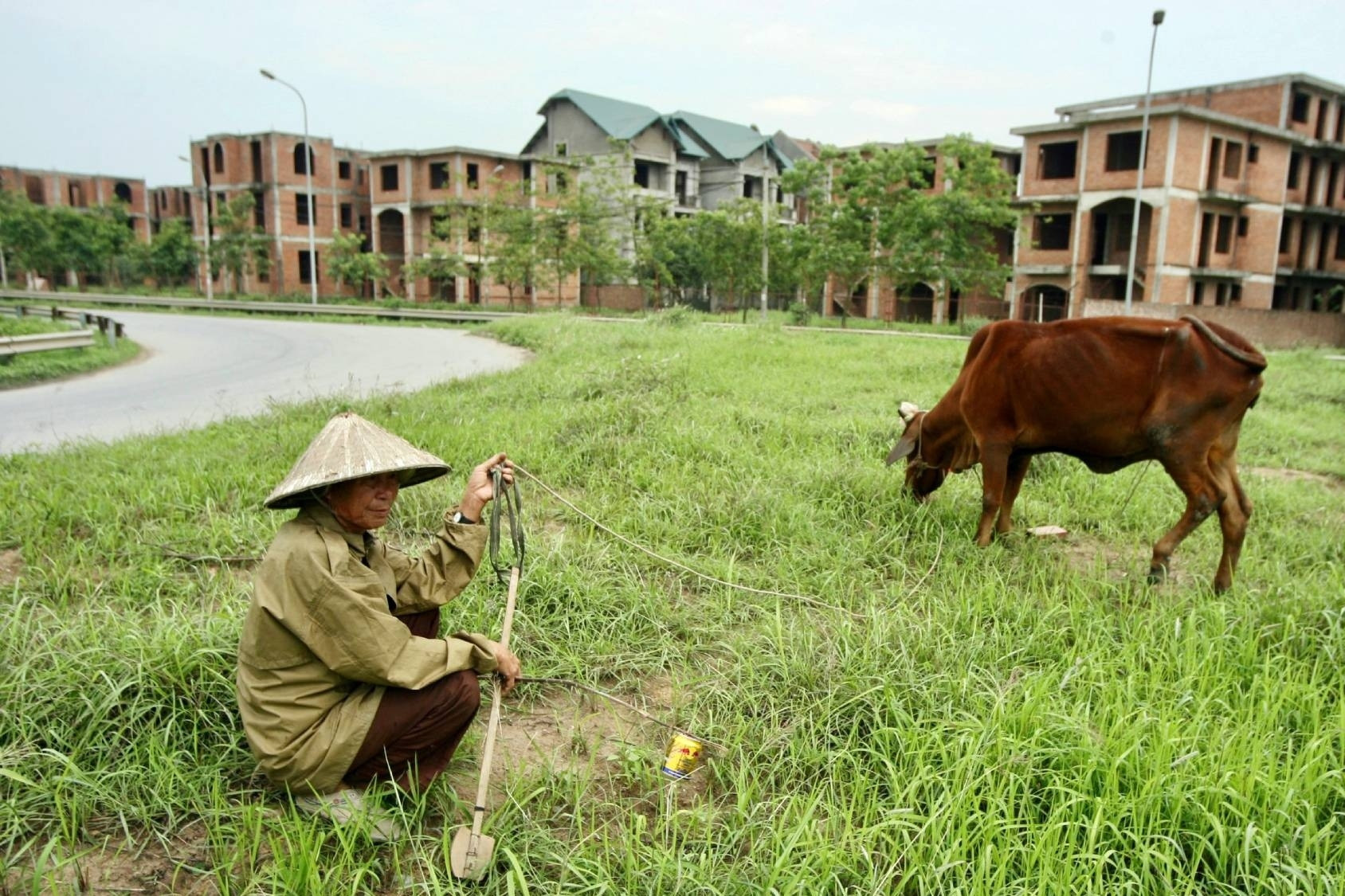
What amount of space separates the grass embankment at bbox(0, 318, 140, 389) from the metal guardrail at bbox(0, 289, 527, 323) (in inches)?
471

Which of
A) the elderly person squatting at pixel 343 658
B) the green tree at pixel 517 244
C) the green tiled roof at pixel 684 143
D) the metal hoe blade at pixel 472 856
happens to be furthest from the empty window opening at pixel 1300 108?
the metal hoe blade at pixel 472 856

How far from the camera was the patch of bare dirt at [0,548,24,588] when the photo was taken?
498 cm

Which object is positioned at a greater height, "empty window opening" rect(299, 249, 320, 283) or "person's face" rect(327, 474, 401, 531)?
"empty window opening" rect(299, 249, 320, 283)

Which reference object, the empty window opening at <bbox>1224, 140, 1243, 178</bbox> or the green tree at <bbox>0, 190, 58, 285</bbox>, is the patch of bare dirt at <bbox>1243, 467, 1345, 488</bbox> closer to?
the empty window opening at <bbox>1224, 140, 1243, 178</bbox>

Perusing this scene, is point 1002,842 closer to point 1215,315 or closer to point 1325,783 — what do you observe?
point 1325,783

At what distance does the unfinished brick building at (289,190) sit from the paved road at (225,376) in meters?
25.0

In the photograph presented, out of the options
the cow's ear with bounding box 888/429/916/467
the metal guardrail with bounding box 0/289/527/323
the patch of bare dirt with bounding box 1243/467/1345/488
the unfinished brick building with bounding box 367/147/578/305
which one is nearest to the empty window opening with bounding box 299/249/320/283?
the unfinished brick building with bounding box 367/147/578/305

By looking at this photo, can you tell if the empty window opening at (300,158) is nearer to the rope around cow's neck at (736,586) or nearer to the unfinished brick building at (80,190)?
the unfinished brick building at (80,190)

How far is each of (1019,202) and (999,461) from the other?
111ft

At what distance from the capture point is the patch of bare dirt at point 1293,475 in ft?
26.5

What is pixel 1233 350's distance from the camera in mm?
5094

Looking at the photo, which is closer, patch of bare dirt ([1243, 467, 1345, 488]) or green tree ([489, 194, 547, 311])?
patch of bare dirt ([1243, 467, 1345, 488])

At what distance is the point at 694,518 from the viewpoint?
6141 mm

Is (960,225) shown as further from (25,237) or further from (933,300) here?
(25,237)
